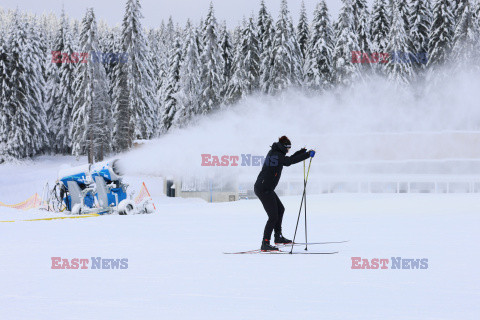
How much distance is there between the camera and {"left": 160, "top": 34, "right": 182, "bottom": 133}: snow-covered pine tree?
54188mm

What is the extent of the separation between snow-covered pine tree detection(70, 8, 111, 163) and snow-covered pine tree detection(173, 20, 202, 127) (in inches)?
366

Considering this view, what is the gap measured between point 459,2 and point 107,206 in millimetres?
39133

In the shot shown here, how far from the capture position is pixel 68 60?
6153 cm

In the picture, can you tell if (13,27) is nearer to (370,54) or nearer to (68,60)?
(68,60)

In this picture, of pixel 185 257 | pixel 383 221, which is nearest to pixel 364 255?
pixel 185 257

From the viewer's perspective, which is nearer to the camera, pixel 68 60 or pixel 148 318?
pixel 148 318

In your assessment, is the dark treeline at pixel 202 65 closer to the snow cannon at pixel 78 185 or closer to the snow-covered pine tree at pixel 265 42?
the snow-covered pine tree at pixel 265 42

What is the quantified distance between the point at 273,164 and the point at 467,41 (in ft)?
126

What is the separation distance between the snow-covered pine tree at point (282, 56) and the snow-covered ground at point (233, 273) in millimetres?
33384

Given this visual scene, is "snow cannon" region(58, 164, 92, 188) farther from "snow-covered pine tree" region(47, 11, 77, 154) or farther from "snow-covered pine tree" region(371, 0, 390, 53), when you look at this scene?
"snow-covered pine tree" region(47, 11, 77, 154)

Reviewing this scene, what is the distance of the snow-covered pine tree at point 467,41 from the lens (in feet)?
139

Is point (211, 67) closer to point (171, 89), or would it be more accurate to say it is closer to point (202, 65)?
point (202, 65)

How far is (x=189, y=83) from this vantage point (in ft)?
163

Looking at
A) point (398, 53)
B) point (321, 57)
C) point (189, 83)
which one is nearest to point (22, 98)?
point (189, 83)
